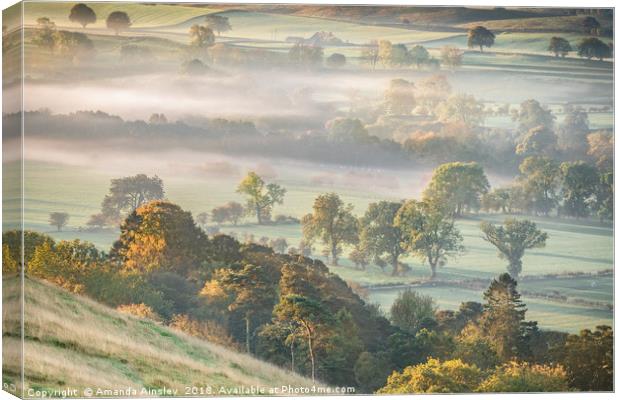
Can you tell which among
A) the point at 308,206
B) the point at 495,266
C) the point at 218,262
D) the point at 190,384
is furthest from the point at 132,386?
the point at 495,266

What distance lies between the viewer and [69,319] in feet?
70.2

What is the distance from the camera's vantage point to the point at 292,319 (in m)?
22.2

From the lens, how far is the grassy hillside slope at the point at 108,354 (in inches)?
828

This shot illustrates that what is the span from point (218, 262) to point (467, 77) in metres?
4.51

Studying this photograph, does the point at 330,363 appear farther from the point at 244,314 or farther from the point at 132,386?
the point at 132,386

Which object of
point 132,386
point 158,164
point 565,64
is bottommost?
point 132,386

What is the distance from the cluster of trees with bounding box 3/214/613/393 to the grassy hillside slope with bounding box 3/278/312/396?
23 centimetres

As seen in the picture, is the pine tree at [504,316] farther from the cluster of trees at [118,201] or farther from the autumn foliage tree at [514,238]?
the cluster of trees at [118,201]

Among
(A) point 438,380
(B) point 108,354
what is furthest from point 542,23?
(B) point 108,354

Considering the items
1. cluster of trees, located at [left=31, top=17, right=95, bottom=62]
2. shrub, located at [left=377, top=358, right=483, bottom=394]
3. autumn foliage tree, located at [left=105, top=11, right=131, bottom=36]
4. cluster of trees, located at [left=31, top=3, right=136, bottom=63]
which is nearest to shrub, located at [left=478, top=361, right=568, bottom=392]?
shrub, located at [left=377, top=358, right=483, bottom=394]

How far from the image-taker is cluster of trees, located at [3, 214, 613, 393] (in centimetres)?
2208

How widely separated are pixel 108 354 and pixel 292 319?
8.64 ft

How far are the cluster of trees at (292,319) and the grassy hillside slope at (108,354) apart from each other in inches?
9.0

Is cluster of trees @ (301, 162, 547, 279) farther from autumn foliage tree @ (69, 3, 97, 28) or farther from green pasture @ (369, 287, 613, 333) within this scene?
autumn foliage tree @ (69, 3, 97, 28)
